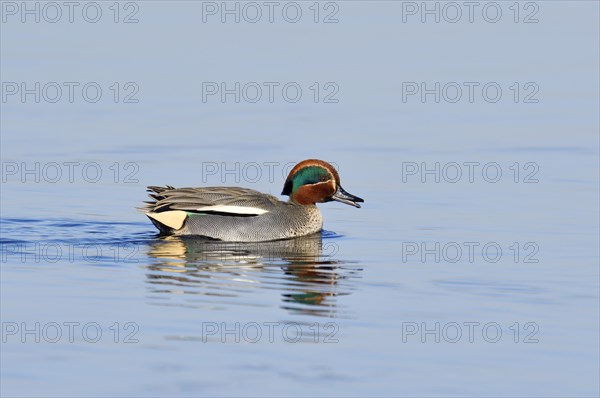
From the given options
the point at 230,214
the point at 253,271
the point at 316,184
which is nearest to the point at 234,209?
the point at 230,214

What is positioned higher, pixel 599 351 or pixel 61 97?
pixel 61 97

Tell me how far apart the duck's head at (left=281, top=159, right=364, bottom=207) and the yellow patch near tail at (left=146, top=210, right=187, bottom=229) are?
4.84 ft

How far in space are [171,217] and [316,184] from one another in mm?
1785

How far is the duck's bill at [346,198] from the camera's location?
53.6 ft

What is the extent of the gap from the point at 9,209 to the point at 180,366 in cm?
702

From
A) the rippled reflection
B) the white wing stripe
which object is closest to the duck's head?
the rippled reflection

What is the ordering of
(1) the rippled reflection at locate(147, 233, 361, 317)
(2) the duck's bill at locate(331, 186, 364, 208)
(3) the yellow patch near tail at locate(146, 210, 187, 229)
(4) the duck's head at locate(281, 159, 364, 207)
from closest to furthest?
(1) the rippled reflection at locate(147, 233, 361, 317) < (3) the yellow patch near tail at locate(146, 210, 187, 229) < (2) the duck's bill at locate(331, 186, 364, 208) < (4) the duck's head at locate(281, 159, 364, 207)

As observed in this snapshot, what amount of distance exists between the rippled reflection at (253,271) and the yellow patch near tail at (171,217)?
16 centimetres

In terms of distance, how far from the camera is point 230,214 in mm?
15703

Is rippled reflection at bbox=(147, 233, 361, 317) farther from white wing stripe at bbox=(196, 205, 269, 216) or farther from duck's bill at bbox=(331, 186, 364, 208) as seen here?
duck's bill at bbox=(331, 186, 364, 208)

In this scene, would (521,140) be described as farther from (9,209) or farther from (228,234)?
(9,209)

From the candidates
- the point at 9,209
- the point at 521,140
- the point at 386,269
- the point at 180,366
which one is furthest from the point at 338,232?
the point at 180,366

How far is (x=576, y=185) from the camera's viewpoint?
58.3 feet

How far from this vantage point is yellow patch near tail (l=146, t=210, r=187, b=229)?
1569 centimetres
